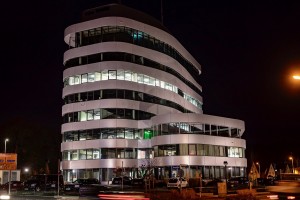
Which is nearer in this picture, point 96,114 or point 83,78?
point 96,114

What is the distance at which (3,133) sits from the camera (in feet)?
342

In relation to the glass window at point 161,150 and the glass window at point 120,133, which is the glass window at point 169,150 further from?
the glass window at point 120,133

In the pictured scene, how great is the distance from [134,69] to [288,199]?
64802mm

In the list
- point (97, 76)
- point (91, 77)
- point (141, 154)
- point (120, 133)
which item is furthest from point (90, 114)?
point (141, 154)

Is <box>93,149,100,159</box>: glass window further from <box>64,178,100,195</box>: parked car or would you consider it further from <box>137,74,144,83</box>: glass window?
<box>64,178,100,195</box>: parked car

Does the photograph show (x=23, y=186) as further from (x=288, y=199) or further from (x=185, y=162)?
(x=288, y=199)

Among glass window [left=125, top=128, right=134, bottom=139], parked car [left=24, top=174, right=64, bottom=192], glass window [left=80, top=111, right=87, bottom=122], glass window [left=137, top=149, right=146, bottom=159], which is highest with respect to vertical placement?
glass window [left=80, top=111, right=87, bottom=122]

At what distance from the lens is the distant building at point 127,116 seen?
72.4 m

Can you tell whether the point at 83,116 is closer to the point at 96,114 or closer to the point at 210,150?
the point at 96,114

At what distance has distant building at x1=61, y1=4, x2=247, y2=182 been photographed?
72.4m

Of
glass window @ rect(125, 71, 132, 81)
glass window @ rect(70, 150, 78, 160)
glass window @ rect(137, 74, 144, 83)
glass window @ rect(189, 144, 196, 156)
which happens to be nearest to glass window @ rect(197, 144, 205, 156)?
glass window @ rect(189, 144, 196, 156)

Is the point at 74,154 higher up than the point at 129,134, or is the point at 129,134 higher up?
the point at 129,134

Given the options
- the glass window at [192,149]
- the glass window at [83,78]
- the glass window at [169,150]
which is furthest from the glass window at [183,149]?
the glass window at [83,78]

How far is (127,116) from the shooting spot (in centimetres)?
7912
